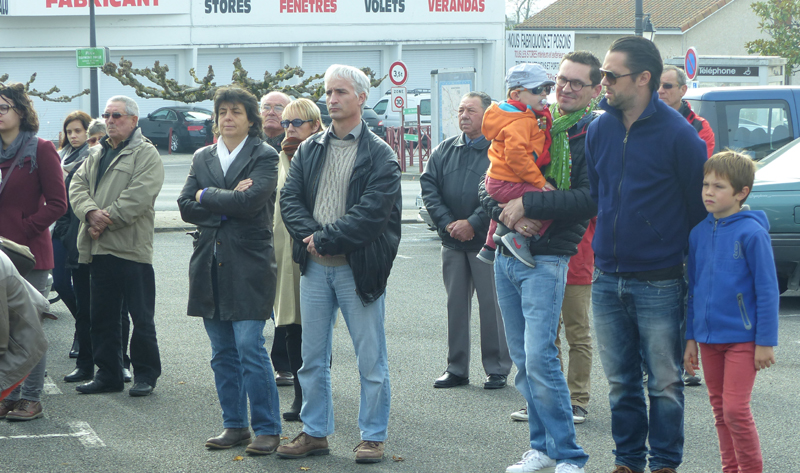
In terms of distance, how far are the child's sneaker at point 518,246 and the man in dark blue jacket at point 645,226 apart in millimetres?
324

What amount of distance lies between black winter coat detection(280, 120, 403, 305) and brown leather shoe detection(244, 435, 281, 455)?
94cm

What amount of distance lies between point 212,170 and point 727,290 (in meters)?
2.84

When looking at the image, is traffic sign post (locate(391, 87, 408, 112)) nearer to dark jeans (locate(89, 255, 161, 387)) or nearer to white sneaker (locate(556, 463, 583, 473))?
dark jeans (locate(89, 255, 161, 387))

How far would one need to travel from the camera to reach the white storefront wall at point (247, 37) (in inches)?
1410

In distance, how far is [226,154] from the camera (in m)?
5.42

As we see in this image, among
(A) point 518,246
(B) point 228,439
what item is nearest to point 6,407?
(B) point 228,439

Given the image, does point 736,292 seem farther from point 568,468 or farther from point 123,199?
point 123,199

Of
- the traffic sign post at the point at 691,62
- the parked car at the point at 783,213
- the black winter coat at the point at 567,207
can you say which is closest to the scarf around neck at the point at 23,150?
the black winter coat at the point at 567,207

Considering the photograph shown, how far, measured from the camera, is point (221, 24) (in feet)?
124

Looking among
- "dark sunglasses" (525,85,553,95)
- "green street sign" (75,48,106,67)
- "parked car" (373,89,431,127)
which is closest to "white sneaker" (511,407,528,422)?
"dark sunglasses" (525,85,553,95)

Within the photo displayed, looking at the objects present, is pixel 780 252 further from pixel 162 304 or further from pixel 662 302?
pixel 162 304

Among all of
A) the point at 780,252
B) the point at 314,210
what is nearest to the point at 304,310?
the point at 314,210

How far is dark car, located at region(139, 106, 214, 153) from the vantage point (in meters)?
31.6

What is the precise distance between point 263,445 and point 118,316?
185 cm
